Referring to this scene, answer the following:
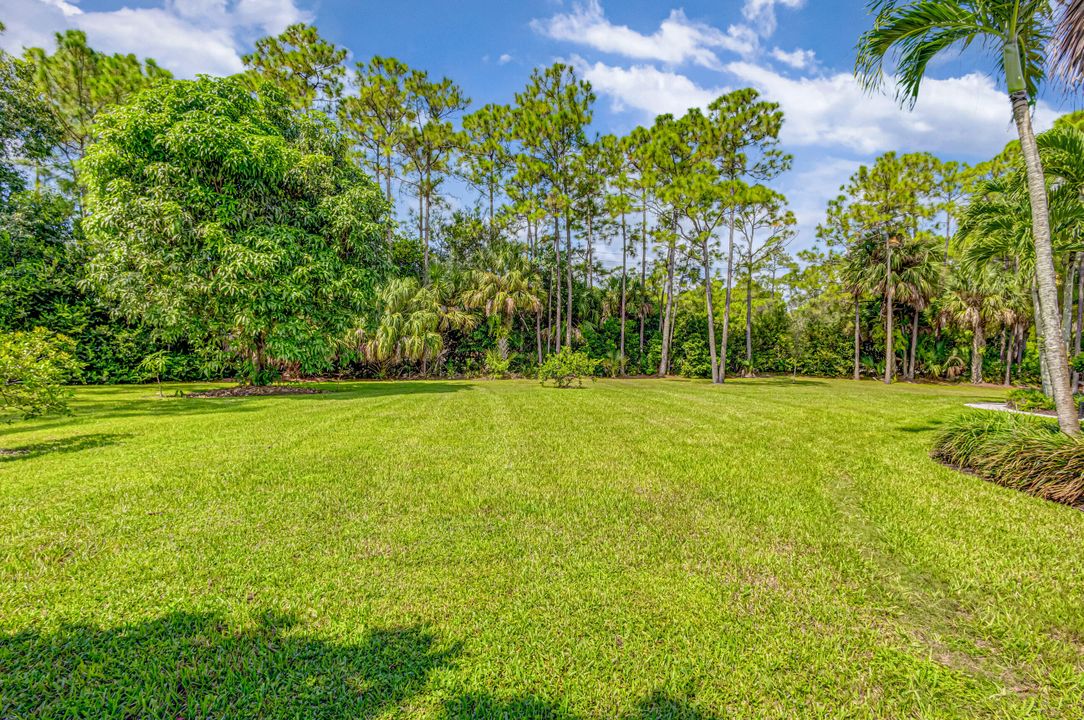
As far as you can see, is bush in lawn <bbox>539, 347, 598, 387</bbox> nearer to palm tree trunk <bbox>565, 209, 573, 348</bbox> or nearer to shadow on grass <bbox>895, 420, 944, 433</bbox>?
palm tree trunk <bbox>565, 209, 573, 348</bbox>

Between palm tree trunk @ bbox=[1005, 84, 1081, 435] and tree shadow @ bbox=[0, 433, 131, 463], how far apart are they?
1250 cm

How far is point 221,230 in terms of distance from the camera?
417 inches

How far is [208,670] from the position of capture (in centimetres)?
200

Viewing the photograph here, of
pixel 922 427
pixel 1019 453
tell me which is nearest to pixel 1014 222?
pixel 922 427

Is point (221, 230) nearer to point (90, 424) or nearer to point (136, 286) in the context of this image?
point (136, 286)

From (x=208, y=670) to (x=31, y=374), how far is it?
19.8ft

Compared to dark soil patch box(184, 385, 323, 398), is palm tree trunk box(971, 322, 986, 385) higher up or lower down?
higher up

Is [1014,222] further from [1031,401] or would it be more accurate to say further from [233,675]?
[233,675]

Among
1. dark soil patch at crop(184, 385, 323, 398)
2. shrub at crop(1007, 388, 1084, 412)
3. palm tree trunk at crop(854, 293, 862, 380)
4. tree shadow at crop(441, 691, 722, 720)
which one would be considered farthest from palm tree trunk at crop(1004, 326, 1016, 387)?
dark soil patch at crop(184, 385, 323, 398)

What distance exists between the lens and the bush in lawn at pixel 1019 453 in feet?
14.6

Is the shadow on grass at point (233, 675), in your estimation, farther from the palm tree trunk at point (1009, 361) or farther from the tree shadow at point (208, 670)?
the palm tree trunk at point (1009, 361)

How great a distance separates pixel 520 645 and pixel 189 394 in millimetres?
14748

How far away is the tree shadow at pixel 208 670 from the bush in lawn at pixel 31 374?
503cm

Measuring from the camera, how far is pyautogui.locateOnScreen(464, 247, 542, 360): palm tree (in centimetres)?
2081
